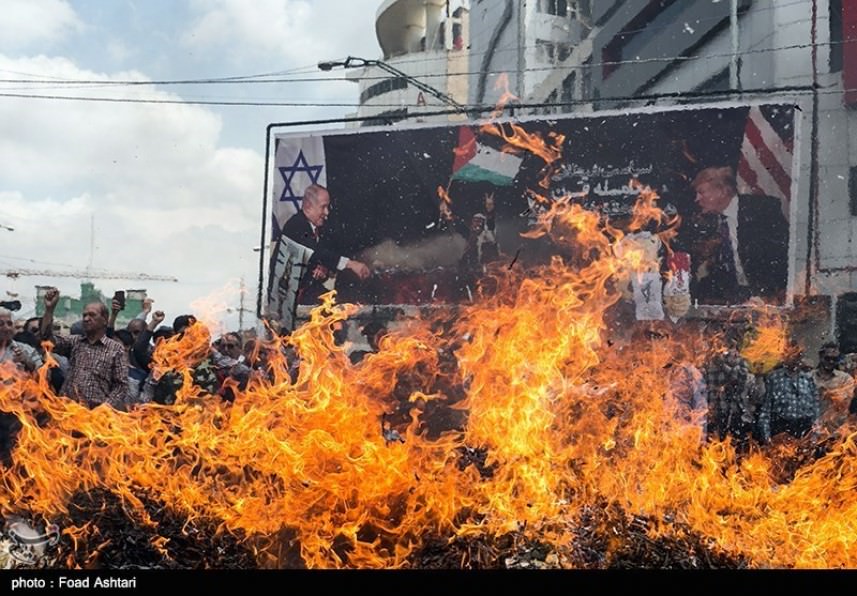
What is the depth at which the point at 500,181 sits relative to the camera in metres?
13.5

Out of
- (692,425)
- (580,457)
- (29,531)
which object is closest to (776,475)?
(692,425)

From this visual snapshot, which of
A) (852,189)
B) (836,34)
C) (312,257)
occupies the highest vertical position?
(836,34)

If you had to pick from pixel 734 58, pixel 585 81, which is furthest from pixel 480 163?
pixel 585 81

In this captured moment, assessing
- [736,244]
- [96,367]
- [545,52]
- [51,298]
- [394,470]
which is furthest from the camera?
[545,52]

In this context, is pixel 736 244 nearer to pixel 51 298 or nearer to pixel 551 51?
pixel 51 298

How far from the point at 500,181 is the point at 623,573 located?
10.0 m

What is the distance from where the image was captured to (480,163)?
13.7 metres

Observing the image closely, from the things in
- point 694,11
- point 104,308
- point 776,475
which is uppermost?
point 694,11

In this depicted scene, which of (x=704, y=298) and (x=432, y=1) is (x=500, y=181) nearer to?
(x=704, y=298)

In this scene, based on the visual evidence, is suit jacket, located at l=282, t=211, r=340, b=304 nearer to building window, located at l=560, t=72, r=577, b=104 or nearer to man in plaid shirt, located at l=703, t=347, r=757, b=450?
man in plaid shirt, located at l=703, t=347, r=757, b=450

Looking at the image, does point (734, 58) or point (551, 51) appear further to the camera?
point (551, 51)

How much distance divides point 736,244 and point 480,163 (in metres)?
4.57

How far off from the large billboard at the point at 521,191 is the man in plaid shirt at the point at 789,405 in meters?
4.42

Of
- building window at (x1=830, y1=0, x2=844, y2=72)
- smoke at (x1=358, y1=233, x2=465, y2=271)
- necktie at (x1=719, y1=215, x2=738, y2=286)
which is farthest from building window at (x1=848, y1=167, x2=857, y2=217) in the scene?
smoke at (x1=358, y1=233, x2=465, y2=271)
